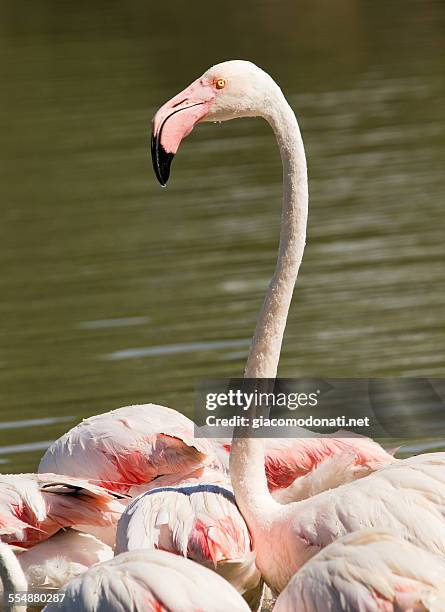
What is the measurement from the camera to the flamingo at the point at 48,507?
13.8 feet

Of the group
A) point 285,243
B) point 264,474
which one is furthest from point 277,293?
point 264,474

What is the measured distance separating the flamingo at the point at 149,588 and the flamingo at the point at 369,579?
0.17 metres

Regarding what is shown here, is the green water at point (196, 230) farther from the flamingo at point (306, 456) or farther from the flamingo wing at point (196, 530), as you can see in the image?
the flamingo wing at point (196, 530)

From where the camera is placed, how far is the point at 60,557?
4320mm

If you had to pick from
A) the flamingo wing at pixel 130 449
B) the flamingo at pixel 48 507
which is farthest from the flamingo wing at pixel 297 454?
the flamingo at pixel 48 507

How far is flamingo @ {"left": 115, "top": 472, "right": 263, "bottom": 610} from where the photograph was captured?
12.8 ft

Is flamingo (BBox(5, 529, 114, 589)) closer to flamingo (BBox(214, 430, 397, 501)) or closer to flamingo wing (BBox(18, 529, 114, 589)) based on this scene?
flamingo wing (BBox(18, 529, 114, 589))

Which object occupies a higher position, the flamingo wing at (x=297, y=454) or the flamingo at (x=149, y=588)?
the flamingo wing at (x=297, y=454)

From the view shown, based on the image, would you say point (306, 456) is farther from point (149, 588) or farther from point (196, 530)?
point (149, 588)

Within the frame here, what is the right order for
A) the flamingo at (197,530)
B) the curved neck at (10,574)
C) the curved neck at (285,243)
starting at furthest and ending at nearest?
1. the curved neck at (285,243)
2. the flamingo at (197,530)
3. the curved neck at (10,574)

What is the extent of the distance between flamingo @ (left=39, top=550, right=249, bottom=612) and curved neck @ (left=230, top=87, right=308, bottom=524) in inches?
32.9

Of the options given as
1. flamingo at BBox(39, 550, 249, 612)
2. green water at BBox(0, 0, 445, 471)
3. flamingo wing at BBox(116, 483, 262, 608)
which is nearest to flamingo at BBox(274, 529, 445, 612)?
flamingo at BBox(39, 550, 249, 612)

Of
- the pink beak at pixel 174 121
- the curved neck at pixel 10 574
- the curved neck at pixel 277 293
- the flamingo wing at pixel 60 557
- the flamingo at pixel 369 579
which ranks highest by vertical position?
the pink beak at pixel 174 121

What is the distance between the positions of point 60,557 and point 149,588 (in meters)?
1.08
